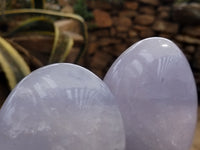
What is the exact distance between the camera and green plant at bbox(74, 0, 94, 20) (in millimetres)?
2320

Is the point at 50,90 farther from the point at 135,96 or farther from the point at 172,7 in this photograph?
the point at 172,7

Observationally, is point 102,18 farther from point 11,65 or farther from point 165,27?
point 11,65

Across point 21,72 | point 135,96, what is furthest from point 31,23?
point 135,96

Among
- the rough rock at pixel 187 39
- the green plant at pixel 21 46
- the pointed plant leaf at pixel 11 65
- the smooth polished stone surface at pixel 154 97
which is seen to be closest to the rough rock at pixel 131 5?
the rough rock at pixel 187 39

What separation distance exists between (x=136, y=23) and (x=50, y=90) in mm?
2096

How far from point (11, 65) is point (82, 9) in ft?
4.40

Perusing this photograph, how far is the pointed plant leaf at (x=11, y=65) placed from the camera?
41.9 inches

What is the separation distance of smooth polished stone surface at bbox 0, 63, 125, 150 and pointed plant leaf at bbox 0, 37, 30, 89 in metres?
0.55

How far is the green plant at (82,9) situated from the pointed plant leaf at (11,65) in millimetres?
1249

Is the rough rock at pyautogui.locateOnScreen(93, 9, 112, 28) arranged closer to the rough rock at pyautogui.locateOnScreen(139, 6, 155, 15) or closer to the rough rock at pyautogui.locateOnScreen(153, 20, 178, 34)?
the rough rock at pyautogui.locateOnScreen(139, 6, 155, 15)

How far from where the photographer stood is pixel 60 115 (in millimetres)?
495

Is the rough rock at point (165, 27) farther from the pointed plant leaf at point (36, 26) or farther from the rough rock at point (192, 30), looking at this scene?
the pointed plant leaf at point (36, 26)

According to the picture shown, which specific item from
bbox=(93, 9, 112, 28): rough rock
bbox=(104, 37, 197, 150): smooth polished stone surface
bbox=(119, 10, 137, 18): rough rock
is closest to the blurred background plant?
bbox=(104, 37, 197, 150): smooth polished stone surface

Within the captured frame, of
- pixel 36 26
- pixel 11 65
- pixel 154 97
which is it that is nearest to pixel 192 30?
pixel 36 26
